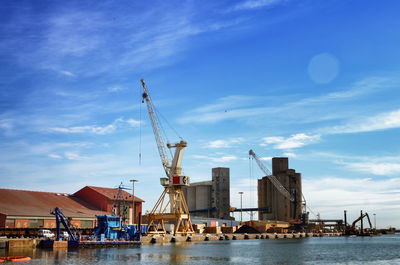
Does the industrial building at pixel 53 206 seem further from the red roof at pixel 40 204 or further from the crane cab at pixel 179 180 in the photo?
the crane cab at pixel 179 180

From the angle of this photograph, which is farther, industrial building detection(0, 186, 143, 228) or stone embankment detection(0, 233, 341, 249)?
industrial building detection(0, 186, 143, 228)

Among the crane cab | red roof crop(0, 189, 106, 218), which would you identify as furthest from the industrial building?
the crane cab

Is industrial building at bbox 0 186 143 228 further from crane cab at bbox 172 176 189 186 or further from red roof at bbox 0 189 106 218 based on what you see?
crane cab at bbox 172 176 189 186

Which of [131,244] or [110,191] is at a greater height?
[110,191]

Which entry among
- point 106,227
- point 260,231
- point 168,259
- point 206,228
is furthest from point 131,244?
point 260,231

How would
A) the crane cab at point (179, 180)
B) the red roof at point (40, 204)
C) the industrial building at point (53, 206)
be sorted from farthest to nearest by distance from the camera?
the crane cab at point (179, 180), the red roof at point (40, 204), the industrial building at point (53, 206)

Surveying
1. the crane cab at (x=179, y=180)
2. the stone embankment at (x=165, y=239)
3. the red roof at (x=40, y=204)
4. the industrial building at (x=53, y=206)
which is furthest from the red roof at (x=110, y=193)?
the stone embankment at (x=165, y=239)

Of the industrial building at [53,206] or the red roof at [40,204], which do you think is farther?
the red roof at [40,204]

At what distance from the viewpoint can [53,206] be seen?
103 meters

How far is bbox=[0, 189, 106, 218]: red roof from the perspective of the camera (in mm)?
93312

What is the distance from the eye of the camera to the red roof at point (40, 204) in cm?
9331

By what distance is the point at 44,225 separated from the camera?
308ft

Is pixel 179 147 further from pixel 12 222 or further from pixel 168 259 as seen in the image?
pixel 168 259

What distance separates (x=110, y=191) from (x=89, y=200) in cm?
663
